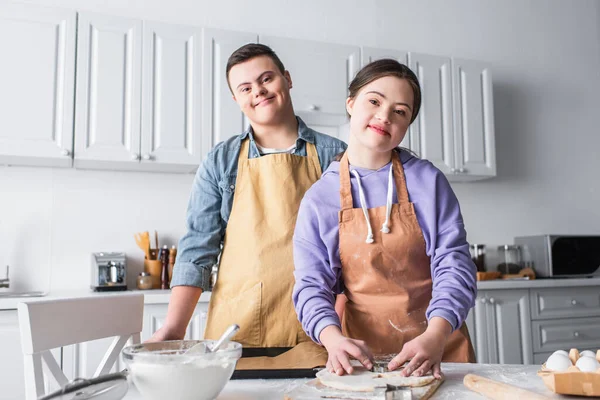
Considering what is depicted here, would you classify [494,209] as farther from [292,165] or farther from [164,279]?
[292,165]

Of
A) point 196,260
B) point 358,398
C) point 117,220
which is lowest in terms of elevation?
point 358,398

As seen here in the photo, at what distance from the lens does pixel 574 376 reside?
71cm

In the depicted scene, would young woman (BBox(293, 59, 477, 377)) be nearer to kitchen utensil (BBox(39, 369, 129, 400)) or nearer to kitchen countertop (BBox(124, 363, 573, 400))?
kitchen countertop (BBox(124, 363, 573, 400))

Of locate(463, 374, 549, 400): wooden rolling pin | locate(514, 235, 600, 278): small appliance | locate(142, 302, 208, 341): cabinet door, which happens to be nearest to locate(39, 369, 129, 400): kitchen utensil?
locate(463, 374, 549, 400): wooden rolling pin

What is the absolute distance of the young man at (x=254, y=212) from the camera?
Result: 1.24 m

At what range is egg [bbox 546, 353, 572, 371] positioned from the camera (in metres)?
0.76

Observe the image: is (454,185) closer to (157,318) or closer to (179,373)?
(157,318)

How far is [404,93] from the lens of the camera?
1071 millimetres

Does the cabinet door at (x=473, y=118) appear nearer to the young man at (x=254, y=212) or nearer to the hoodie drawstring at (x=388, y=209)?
the young man at (x=254, y=212)

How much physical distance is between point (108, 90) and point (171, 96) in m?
0.28

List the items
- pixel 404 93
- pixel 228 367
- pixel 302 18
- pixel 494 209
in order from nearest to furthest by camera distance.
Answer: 1. pixel 228 367
2. pixel 404 93
3. pixel 302 18
4. pixel 494 209

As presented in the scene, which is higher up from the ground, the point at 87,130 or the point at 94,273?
the point at 87,130

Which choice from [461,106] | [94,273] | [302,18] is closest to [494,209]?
[461,106]

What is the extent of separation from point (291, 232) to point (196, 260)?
8.9 inches
